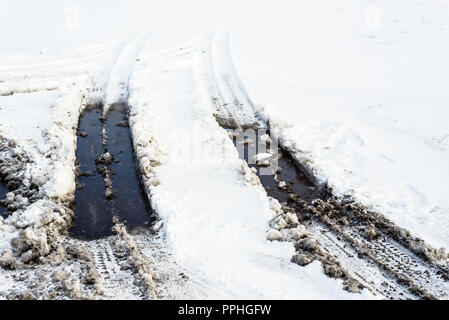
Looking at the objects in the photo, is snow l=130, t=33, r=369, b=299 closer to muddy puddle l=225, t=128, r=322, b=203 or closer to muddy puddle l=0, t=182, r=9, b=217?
muddy puddle l=225, t=128, r=322, b=203

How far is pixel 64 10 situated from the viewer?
23.9m

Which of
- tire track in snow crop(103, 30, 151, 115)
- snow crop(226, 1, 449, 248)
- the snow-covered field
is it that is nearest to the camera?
the snow-covered field

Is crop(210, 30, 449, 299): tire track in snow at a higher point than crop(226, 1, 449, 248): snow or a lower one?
lower

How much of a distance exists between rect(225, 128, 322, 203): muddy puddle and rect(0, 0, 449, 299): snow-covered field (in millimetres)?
309

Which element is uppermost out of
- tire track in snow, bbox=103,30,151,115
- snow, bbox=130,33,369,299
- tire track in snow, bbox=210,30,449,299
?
tire track in snow, bbox=103,30,151,115

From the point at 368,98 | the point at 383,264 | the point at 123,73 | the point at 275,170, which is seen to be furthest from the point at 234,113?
the point at 383,264

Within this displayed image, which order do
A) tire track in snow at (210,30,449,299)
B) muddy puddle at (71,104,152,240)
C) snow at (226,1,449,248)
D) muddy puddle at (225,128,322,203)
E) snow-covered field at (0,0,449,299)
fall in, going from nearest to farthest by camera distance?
tire track in snow at (210,30,449,299)
snow-covered field at (0,0,449,299)
muddy puddle at (71,104,152,240)
snow at (226,1,449,248)
muddy puddle at (225,128,322,203)

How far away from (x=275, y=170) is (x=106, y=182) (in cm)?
370

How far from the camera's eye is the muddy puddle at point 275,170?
8.93 meters

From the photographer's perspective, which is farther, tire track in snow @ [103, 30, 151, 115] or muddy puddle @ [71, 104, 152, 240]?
tire track in snow @ [103, 30, 151, 115]

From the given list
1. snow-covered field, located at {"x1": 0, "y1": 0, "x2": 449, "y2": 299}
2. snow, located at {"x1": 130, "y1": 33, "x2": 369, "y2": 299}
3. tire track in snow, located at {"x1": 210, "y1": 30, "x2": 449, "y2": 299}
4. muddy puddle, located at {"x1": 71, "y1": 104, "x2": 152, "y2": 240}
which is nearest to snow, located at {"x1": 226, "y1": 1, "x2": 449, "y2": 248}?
snow-covered field, located at {"x1": 0, "y1": 0, "x2": 449, "y2": 299}

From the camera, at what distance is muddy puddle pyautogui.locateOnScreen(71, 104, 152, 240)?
803cm
